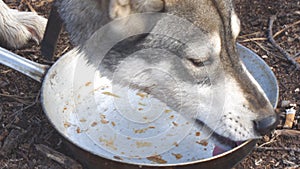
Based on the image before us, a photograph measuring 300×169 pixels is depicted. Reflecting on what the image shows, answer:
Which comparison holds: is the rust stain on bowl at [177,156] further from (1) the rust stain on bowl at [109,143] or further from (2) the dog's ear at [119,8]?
(2) the dog's ear at [119,8]

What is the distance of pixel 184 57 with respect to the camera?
215cm

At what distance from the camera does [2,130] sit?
2.82 m

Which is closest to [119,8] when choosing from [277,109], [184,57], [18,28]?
[184,57]

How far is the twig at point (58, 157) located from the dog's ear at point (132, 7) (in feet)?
2.66

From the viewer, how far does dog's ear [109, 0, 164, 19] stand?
207 centimetres

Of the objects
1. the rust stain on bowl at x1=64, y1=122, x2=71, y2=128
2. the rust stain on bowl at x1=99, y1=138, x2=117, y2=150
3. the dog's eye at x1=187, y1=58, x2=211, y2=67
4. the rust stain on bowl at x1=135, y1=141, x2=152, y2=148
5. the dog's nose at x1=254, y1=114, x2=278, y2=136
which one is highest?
the dog's eye at x1=187, y1=58, x2=211, y2=67

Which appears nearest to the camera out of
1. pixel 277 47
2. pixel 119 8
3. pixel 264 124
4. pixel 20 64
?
pixel 119 8

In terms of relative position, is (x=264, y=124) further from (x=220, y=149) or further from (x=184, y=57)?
(x=184, y=57)

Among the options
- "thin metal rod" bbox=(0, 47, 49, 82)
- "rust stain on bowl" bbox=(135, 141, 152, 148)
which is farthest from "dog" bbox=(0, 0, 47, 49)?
"rust stain on bowl" bbox=(135, 141, 152, 148)

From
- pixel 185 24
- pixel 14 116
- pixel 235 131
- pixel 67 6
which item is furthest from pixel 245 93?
pixel 14 116

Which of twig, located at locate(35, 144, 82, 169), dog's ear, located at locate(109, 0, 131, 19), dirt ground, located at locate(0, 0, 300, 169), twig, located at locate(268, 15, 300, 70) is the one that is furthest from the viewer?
twig, located at locate(268, 15, 300, 70)

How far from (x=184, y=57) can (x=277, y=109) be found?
1.00m

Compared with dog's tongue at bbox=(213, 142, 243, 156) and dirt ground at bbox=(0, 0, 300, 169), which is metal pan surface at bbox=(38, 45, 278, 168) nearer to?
dog's tongue at bbox=(213, 142, 243, 156)

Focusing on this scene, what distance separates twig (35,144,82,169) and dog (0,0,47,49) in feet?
3.06
